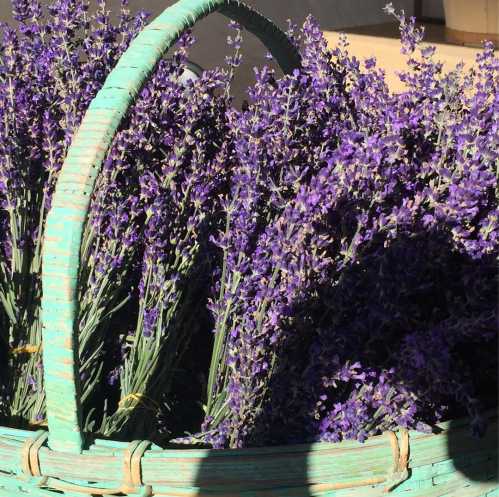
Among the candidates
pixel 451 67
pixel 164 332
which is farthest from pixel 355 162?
pixel 451 67

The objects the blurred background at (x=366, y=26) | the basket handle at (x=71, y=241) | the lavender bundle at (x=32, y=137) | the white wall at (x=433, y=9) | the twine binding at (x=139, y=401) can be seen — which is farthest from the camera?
the white wall at (x=433, y=9)

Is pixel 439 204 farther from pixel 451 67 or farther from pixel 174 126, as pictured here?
pixel 451 67

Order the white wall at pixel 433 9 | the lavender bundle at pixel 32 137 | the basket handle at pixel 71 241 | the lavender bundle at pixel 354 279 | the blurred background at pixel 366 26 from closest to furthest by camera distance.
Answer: the basket handle at pixel 71 241 → the lavender bundle at pixel 354 279 → the lavender bundle at pixel 32 137 → the blurred background at pixel 366 26 → the white wall at pixel 433 9

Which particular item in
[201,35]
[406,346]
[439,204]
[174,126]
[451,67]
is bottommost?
[406,346]

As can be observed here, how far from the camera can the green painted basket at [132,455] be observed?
84 cm

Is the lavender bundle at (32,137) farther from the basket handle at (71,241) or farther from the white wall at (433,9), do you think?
the white wall at (433,9)

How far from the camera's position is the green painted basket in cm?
84

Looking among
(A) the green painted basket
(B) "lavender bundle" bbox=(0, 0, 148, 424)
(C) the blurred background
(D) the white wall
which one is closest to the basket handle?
(A) the green painted basket

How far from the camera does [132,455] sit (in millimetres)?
851

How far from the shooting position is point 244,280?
3.52 ft

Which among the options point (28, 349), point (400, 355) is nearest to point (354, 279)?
point (400, 355)

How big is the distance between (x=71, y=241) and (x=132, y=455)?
24 centimetres

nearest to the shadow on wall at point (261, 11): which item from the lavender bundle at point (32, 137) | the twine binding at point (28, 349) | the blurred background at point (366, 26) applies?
the blurred background at point (366, 26)

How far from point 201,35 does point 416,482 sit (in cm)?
423
